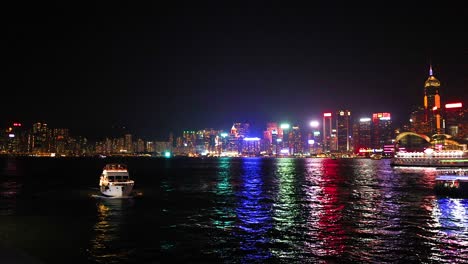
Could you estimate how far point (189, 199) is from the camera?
5259 centimetres

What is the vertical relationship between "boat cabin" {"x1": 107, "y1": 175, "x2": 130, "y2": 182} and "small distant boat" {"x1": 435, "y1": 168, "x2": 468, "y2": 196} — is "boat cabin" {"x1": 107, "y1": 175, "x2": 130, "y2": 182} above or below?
above

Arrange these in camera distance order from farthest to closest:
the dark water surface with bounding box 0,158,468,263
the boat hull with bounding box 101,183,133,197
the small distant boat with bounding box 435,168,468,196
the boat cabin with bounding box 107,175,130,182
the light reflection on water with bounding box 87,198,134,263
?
the small distant boat with bounding box 435,168,468,196 < the boat cabin with bounding box 107,175,130,182 < the boat hull with bounding box 101,183,133,197 < the dark water surface with bounding box 0,158,468,263 < the light reflection on water with bounding box 87,198,134,263

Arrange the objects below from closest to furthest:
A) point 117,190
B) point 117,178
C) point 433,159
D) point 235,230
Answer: point 235,230
point 117,190
point 117,178
point 433,159

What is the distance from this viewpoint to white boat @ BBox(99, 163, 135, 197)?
166 ft

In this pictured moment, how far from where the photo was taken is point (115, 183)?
50.8 m

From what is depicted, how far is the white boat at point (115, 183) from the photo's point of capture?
166ft

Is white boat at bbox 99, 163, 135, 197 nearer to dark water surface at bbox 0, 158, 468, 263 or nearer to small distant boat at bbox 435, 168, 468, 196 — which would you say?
dark water surface at bbox 0, 158, 468, 263

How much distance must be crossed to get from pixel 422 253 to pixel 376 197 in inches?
1238

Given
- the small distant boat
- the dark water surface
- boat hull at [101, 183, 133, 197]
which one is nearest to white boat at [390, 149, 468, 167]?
the small distant boat

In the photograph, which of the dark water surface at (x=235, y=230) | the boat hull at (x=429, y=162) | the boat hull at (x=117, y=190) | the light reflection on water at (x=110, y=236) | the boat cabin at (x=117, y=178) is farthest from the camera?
the boat hull at (x=429, y=162)

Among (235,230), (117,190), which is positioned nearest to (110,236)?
(235,230)

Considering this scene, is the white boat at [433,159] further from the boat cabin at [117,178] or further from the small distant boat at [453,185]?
the boat cabin at [117,178]

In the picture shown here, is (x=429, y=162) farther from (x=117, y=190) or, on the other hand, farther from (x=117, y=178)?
(x=117, y=190)

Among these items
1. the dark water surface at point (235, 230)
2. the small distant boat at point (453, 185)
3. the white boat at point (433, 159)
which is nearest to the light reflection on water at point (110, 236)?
the dark water surface at point (235, 230)
